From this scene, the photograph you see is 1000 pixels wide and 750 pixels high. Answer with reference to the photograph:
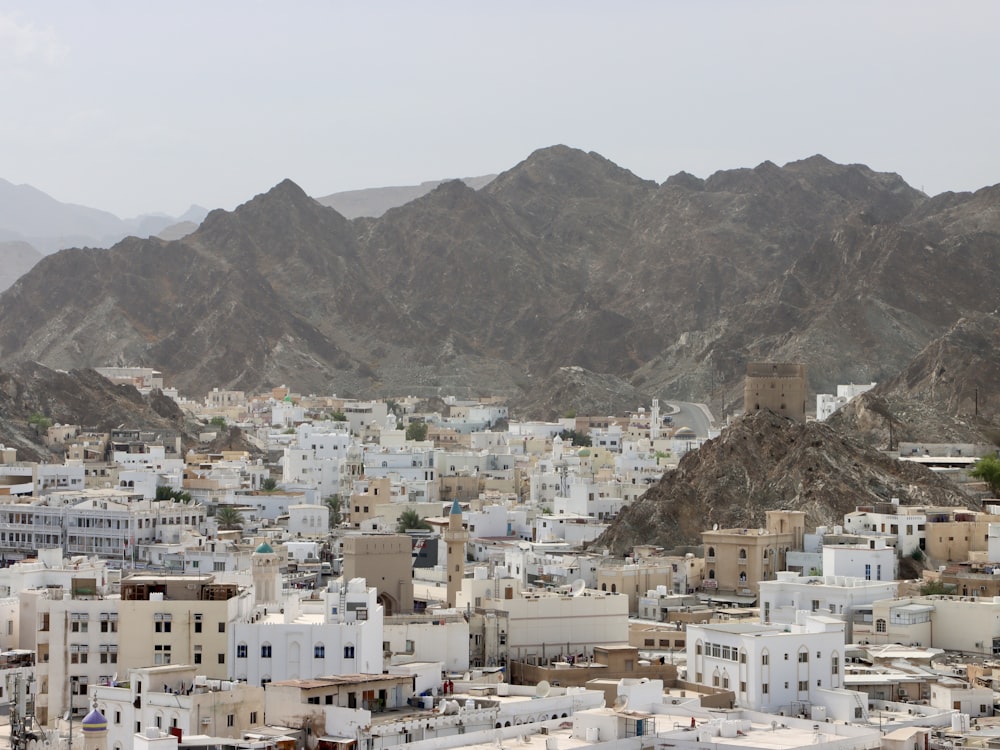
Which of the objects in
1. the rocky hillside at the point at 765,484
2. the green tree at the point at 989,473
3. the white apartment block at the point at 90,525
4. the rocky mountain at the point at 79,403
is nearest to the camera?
the white apartment block at the point at 90,525

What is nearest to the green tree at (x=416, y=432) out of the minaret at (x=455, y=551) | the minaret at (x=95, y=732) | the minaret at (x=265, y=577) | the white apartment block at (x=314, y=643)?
the minaret at (x=455, y=551)

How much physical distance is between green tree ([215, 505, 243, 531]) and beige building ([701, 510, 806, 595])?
21879mm

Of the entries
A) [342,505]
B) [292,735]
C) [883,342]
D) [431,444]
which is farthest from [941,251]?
[292,735]

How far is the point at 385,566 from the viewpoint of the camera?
212ft

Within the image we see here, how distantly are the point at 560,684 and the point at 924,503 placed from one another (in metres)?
36.0

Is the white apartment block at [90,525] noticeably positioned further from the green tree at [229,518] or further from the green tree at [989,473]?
the green tree at [989,473]

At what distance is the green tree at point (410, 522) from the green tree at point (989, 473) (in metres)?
→ 24.3

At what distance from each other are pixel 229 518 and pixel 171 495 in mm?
5656

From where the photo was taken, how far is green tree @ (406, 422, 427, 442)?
135250 mm

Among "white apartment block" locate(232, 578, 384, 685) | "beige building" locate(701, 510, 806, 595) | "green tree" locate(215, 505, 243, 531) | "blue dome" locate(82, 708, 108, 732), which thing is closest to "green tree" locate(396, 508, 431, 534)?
"green tree" locate(215, 505, 243, 531)

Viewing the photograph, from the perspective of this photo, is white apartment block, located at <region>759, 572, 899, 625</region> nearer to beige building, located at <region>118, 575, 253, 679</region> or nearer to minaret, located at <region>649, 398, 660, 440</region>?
beige building, located at <region>118, 575, 253, 679</region>

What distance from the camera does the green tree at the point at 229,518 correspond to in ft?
302

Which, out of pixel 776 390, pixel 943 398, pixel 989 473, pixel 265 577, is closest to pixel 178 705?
pixel 265 577

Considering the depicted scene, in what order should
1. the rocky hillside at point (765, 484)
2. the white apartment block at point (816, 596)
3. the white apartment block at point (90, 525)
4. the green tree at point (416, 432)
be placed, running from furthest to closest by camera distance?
the green tree at point (416, 432) < the rocky hillside at point (765, 484) < the white apartment block at point (90, 525) < the white apartment block at point (816, 596)
